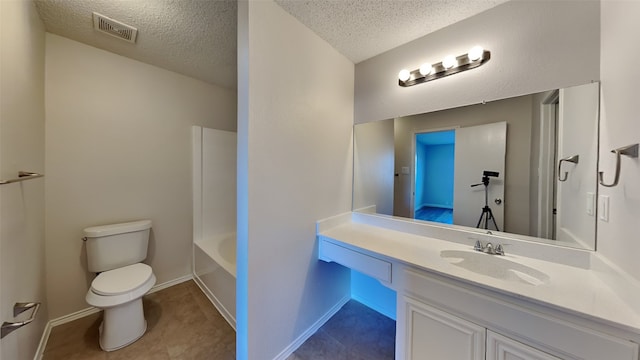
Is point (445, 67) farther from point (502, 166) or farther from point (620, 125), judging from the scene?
point (620, 125)

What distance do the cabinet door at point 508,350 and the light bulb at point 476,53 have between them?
62.0 inches

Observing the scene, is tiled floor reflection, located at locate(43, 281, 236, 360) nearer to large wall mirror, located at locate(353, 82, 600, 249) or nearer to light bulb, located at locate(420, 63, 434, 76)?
large wall mirror, located at locate(353, 82, 600, 249)

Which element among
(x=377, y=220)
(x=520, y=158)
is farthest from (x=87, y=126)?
(x=520, y=158)

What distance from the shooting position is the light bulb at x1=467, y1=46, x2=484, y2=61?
4.37ft

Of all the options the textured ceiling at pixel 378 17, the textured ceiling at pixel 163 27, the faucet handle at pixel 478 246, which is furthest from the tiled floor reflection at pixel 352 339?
the textured ceiling at pixel 163 27

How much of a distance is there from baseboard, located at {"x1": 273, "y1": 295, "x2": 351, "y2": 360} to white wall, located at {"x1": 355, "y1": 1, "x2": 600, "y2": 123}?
5.98 feet

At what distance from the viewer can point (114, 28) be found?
158 centimetres

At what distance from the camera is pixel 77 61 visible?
1.73 meters

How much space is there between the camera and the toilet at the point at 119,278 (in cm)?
147

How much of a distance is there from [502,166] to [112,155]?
3230 mm

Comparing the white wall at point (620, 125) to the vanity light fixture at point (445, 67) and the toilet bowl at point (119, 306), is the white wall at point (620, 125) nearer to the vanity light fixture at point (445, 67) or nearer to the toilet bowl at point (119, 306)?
the vanity light fixture at point (445, 67)

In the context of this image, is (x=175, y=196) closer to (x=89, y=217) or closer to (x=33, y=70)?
(x=89, y=217)

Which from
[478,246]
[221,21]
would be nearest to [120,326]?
[221,21]

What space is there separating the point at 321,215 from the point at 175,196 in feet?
5.74
